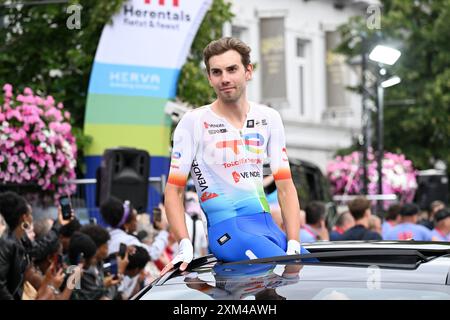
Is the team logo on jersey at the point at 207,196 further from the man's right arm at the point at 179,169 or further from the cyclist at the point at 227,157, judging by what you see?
the man's right arm at the point at 179,169

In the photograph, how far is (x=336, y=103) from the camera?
41281 millimetres

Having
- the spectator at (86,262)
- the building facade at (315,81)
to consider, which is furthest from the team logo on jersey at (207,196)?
the building facade at (315,81)

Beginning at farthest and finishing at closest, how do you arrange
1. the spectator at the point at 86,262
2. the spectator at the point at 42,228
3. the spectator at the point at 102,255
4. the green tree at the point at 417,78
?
the green tree at the point at 417,78
the spectator at the point at 42,228
the spectator at the point at 102,255
the spectator at the point at 86,262

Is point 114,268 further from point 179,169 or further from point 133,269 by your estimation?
point 179,169

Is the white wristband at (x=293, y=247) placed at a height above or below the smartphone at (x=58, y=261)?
above

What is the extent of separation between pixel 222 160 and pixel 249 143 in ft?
0.50

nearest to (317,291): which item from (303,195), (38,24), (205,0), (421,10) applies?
(205,0)

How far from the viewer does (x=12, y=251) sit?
27.7 feet

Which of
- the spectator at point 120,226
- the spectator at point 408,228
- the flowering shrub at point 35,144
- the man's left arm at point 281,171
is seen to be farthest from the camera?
the flowering shrub at point 35,144

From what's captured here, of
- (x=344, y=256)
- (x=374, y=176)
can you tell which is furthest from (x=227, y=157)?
(x=374, y=176)

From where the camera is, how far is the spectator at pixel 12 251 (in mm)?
8422

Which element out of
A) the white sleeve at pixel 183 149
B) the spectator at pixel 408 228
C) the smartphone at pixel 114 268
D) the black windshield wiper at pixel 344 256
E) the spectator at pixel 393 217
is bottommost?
the spectator at pixel 393 217

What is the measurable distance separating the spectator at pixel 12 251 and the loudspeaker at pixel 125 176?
480cm
